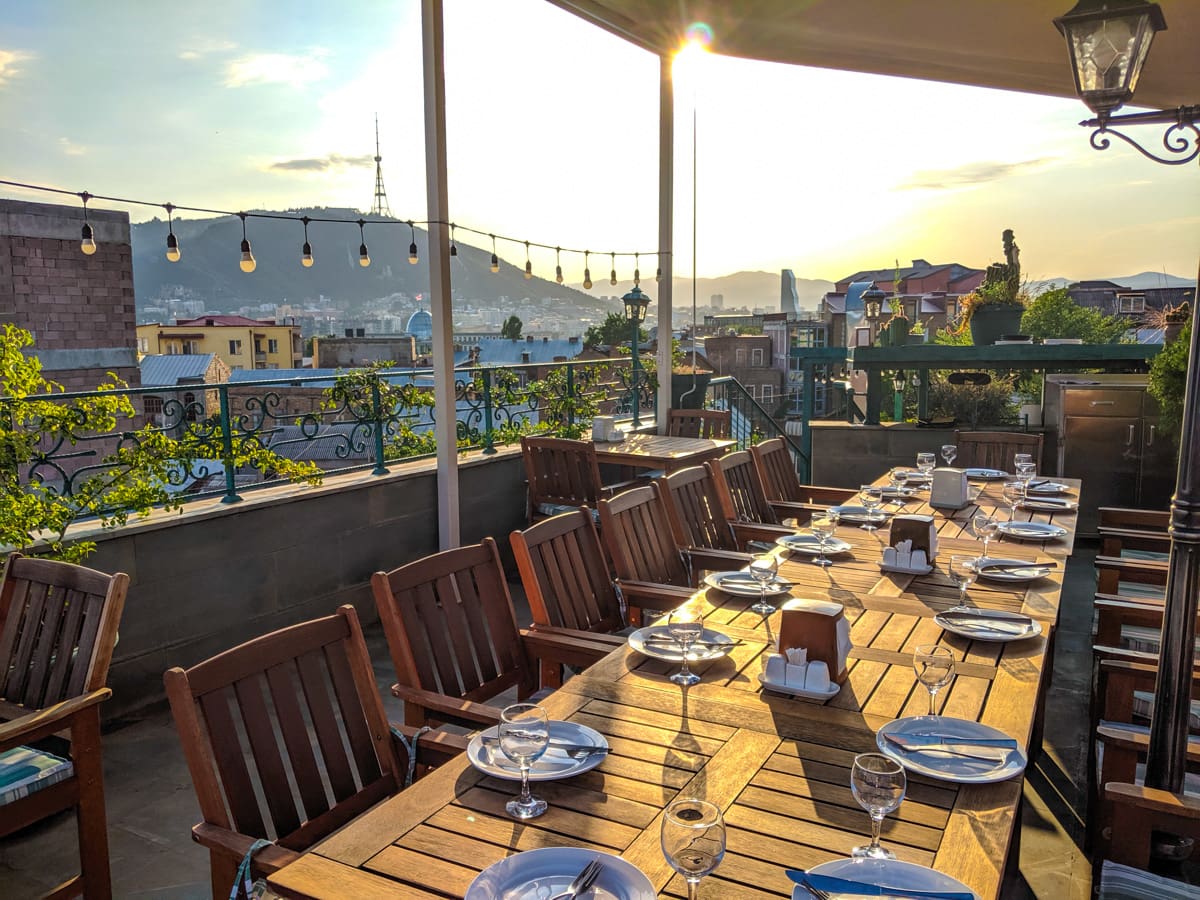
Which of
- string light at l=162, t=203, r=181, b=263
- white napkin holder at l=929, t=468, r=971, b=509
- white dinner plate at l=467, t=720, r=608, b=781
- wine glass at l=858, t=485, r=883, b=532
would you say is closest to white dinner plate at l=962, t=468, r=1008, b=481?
wine glass at l=858, t=485, r=883, b=532

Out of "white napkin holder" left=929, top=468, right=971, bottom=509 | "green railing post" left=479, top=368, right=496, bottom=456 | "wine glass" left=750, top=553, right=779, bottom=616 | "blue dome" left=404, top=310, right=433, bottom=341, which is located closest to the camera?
"wine glass" left=750, top=553, right=779, bottom=616

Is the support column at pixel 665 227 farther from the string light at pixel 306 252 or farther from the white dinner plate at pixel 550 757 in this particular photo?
the white dinner plate at pixel 550 757

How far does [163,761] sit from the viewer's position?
3.04m

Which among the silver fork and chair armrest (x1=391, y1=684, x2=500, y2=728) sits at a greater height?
the silver fork

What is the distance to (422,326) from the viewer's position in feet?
16.6

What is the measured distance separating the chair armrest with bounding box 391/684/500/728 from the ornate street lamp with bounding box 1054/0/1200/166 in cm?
242

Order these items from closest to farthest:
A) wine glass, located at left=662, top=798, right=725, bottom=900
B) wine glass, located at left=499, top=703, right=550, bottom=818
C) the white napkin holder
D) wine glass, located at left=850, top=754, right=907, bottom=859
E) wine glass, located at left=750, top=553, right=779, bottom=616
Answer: wine glass, located at left=662, top=798, right=725, bottom=900 < wine glass, located at left=850, top=754, right=907, bottom=859 < wine glass, located at left=499, top=703, right=550, bottom=818 < wine glass, located at left=750, top=553, right=779, bottom=616 < the white napkin holder

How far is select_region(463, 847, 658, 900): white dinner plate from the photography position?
3.63ft

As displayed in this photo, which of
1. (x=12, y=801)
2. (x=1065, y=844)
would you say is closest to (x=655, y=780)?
(x=12, y=801)

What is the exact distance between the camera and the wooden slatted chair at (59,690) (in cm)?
194

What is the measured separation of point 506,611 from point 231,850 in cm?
107

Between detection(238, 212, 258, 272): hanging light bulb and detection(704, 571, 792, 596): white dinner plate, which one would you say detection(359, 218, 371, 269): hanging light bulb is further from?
detection(704, 571, 792, 596): white dinner plate

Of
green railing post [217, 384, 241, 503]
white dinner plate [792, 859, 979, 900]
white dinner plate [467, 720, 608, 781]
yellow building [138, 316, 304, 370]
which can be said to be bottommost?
white dinner plate [467, 720, 608, 781]

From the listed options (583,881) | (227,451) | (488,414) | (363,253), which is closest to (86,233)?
(227,451)
